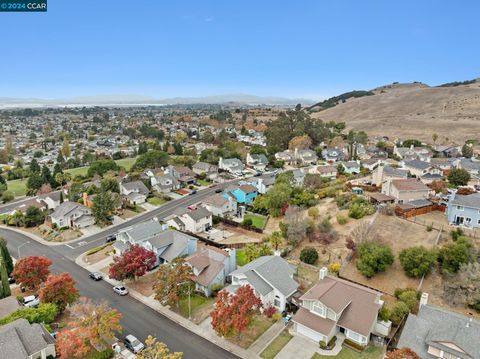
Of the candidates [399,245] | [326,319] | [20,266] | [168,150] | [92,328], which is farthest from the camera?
[168,150]

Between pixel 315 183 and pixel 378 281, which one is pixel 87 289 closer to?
pixel 378 281

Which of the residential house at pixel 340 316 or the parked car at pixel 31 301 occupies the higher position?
the residential house at pixel 340 316

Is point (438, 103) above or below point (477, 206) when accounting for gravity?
above

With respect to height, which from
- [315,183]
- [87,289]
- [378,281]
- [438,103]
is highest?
[438,103]

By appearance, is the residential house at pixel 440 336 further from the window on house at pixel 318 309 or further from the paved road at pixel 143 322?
the paved road at pixel 143 322

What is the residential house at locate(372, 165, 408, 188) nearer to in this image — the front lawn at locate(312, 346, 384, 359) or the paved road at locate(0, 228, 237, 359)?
the front lawn at locate(312, 346, 384, 359)

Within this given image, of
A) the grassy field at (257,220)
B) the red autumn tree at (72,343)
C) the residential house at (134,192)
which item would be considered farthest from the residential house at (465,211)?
the residential house at (134,192)

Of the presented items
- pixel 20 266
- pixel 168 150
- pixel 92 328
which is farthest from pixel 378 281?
pixel 168 150

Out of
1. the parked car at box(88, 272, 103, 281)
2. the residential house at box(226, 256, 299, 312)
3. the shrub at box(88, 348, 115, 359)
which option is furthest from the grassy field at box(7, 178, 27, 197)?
the residential house at box(226, 256, 299, 312)
